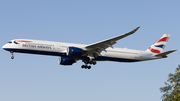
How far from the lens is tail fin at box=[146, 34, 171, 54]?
5155 cm

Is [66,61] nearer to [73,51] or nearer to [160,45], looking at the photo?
[73,51]

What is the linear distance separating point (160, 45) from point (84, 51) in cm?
1709

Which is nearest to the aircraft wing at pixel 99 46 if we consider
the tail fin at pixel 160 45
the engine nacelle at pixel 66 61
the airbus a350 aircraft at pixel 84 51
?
the airbus a350 aircraft at pixel 84 51

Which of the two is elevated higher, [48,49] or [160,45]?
[160,45]

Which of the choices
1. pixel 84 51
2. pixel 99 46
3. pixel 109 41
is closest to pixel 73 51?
pixel 84 51

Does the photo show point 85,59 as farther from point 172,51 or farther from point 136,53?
point 172,51

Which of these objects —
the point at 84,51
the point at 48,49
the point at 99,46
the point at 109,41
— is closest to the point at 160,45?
the point at 99,46

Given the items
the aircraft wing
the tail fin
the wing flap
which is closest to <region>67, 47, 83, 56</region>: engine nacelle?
the aircraft wing

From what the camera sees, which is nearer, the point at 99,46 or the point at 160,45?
the point at 99,46

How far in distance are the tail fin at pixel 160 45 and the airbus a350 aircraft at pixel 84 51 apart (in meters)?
1.34

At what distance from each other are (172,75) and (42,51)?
19.7m

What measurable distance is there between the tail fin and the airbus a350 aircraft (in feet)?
4.40

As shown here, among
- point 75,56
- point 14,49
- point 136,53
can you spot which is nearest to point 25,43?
point 14,49

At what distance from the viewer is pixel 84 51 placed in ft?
145
